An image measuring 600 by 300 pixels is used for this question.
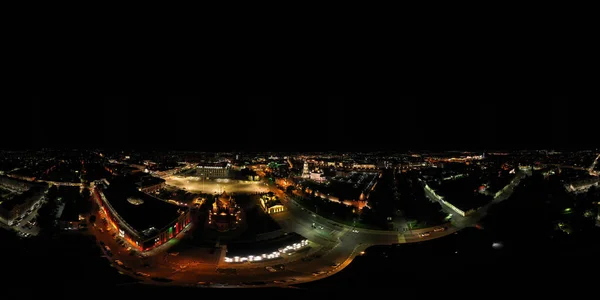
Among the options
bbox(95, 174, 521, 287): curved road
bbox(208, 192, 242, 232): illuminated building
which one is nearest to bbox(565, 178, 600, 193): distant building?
bbox(95, 174, 521, 287): curved road

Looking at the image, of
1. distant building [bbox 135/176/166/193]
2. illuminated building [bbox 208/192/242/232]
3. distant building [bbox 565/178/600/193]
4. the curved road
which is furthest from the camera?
distant building [bbox 135/176/166/193]

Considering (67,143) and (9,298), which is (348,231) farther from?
(67,143)

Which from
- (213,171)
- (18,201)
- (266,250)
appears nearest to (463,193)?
(266,250)

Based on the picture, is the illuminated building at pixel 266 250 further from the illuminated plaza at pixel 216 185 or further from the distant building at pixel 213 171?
→ the distant building at pixel 213 171

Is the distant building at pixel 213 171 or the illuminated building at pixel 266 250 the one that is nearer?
the illuminated building at pixel 266 250

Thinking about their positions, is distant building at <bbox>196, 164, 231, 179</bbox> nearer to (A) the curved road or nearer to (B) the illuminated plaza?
(B) the illuminated plaza

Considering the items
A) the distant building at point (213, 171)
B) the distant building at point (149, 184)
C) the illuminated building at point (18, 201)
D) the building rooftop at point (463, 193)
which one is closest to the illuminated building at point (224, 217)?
the distant building at point (149, 184)

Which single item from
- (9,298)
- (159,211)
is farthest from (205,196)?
(9,298)
